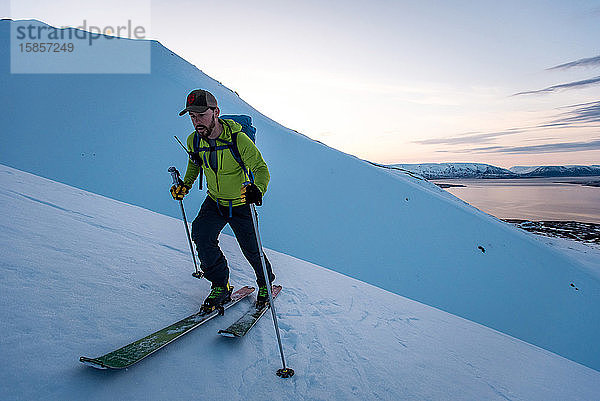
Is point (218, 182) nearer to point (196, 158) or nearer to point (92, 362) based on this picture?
point (196, 158)

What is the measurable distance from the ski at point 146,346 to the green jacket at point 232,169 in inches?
47.0

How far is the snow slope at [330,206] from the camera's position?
11.0 metres

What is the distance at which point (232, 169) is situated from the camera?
3229 millimetres

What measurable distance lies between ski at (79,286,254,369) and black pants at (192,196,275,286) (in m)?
0.45

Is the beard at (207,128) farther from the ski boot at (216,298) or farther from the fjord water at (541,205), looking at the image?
the fjord water at (541,205)

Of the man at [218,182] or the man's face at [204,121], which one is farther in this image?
the man at [218,182]

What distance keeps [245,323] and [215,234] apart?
0.97 metres

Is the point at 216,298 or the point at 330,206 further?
the point at 330,206

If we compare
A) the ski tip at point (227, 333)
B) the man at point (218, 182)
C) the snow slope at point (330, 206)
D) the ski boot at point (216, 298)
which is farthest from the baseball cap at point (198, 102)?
the snow slope at point (330, 206)

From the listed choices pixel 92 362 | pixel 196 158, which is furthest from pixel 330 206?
pixel 92 362

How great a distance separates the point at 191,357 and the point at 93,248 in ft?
7.16

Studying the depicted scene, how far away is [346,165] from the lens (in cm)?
1542

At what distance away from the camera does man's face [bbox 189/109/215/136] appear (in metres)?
2.94

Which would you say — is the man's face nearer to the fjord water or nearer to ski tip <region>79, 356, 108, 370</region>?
ski tip <region>79, 356, 108, 370</region>
